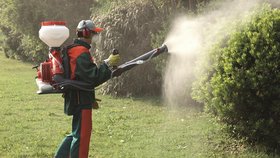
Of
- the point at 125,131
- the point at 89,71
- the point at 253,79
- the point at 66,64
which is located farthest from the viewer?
the point at 125,131

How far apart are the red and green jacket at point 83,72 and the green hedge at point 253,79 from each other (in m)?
1.80

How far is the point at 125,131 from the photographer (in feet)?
27.6

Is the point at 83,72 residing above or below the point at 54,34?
below

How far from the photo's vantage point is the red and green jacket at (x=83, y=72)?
5336 mm

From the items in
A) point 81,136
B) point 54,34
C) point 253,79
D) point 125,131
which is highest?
point 54,34

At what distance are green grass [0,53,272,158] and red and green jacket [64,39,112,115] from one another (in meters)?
1.47

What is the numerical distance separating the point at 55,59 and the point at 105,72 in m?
0.59

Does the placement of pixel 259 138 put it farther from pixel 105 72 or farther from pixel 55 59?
pixel 55 59

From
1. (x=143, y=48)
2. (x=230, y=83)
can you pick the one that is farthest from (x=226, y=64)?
(x=143, y=48)

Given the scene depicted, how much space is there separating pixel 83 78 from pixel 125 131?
10.4 ft

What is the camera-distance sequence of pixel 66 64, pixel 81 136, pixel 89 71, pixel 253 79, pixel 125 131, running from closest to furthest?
pixel 89 71 → pixel 66 64 → pixel 81 136 → pixel 253 79 → pixel 125 131

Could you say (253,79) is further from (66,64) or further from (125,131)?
(125,131)

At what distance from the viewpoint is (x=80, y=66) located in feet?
17.5

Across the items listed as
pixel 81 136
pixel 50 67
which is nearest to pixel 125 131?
pixel 81 136
